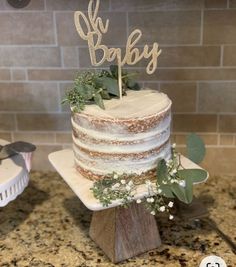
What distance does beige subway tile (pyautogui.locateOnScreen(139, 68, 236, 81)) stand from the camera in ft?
3.45

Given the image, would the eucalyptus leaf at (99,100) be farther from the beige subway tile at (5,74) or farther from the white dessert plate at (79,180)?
the beige subway tile at (5,74)

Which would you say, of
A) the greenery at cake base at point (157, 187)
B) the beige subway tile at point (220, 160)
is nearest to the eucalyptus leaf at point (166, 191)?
the greenery at cake base at point (157, 187)

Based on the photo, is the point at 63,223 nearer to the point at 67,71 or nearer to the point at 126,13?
the point at 67,71

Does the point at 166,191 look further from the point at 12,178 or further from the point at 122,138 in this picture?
the point at 12,178

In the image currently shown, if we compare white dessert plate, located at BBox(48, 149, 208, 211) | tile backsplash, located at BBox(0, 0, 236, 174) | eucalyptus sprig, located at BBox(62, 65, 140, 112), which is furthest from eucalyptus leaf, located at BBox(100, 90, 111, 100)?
tile backsplash, located at BBox(0, 0, 236, 174)

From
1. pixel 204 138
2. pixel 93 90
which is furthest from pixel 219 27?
pixel 93 90

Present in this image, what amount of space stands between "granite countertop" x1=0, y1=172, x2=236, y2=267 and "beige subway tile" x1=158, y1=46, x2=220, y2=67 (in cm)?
30

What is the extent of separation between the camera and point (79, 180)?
809 millimetres

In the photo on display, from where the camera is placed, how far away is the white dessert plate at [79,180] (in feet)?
2.42

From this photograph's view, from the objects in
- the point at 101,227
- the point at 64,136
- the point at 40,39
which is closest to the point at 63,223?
the point at 101,227

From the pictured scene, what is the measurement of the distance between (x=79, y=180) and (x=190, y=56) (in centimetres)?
42

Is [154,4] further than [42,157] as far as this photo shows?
No

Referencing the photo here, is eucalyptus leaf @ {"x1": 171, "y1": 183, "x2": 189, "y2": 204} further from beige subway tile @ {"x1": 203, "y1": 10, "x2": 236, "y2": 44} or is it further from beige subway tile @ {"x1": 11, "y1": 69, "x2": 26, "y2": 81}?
beige subway tile @ {"x1": 11, "y1": 69, "x2": 26, "y2": 81}

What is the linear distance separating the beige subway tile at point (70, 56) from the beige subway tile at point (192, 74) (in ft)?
0.51
